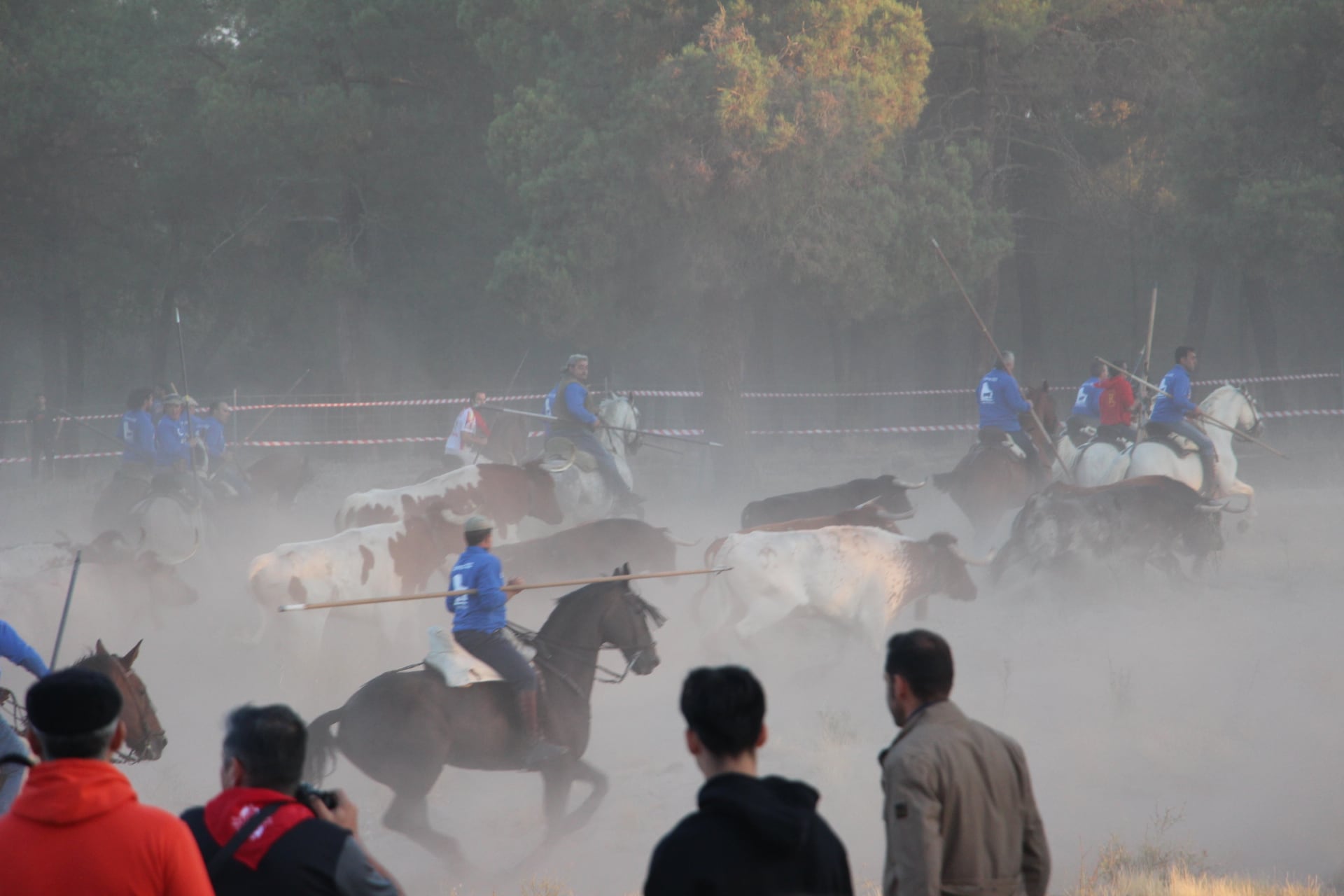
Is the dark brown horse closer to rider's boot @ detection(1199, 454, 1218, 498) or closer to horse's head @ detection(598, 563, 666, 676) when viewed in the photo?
horse's head @ detection(598, 563, 666, 676)

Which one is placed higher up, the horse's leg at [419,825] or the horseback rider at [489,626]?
the horseback rider at [489,626]

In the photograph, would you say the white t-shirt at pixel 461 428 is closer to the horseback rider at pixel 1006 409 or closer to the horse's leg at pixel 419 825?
the horseback rider at pixel 1006 409

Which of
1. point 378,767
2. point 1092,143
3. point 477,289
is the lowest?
point 378,767

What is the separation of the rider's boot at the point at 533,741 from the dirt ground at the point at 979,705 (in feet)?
2.26

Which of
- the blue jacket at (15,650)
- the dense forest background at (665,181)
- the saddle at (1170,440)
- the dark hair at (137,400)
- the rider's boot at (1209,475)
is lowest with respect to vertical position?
the blue jacket at (15,650)

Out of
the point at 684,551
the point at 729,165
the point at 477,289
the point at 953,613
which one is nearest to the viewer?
the point at 953,613

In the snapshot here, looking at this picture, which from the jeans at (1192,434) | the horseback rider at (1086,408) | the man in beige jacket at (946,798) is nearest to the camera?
the man in beige jacket at (946,798)

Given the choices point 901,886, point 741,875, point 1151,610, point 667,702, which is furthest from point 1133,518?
point 741,875

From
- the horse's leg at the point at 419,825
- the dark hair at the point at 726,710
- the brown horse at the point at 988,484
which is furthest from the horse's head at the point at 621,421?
the dark hair at the point at 726,710

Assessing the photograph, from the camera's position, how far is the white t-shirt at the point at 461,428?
17.7m

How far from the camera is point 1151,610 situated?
39.6 feet

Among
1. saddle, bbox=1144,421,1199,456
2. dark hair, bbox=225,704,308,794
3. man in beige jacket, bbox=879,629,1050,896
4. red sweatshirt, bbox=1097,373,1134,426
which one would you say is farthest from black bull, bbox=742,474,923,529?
dark hair, bbox=225,704,308,794

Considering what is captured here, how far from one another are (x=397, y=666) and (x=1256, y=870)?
7.52 metres

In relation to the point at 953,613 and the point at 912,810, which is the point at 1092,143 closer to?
the point at 953,613
